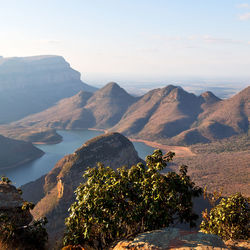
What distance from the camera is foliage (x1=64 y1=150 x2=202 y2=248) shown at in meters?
14.5

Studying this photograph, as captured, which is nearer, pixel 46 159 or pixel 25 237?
pixel 25 237

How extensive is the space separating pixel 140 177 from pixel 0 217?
31.8 ft

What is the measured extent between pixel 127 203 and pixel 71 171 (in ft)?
272

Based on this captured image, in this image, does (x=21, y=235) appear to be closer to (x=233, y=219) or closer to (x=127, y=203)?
(x=127, y=203)

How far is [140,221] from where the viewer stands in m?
15.5

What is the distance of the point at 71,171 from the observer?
9444cm

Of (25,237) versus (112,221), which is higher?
(112,221)

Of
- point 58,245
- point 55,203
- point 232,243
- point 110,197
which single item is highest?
point 110,197

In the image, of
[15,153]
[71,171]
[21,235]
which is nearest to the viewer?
[21,235]

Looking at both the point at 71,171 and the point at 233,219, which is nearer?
the point at 233,219

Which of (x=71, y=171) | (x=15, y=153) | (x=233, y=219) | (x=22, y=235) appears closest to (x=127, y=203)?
(x=22, y=235)

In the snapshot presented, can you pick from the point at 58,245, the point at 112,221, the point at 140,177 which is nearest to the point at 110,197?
the point at 112,221

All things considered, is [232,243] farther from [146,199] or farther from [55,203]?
[55,203]

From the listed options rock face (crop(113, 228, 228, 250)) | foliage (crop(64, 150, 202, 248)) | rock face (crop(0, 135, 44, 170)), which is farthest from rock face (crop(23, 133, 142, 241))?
rock face (crop(113, 228, 228, 250))
